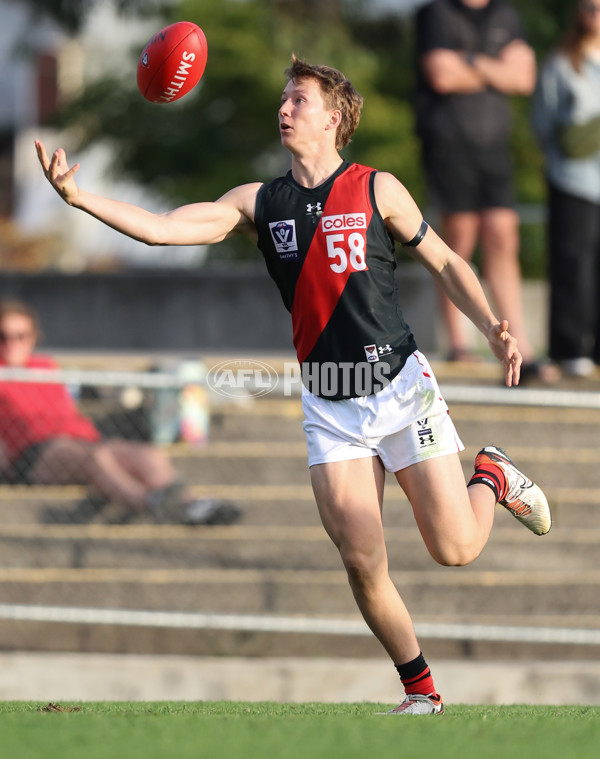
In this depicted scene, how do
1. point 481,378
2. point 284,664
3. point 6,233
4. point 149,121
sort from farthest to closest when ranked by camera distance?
point 6,233 < point 149,121 < point 481,378 < point 284,664

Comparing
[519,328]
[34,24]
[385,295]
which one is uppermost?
[34,24]

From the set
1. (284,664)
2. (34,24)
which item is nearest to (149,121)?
(34,24)

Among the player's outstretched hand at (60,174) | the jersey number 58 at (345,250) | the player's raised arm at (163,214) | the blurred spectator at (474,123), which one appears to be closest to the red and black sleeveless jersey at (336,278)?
the jersey number 58 at (345,250)

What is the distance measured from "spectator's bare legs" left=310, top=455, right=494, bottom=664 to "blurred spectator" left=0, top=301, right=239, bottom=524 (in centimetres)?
322

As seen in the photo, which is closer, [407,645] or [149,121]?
[407,645]

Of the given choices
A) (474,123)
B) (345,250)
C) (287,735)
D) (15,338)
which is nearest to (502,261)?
(474,123)

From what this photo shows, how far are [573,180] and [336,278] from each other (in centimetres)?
437

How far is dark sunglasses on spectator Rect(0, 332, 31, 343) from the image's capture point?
8.05 m

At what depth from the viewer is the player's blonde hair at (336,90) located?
16.0 ft

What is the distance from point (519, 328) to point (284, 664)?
2.80 metres

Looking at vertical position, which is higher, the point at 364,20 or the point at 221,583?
the point at 364,20

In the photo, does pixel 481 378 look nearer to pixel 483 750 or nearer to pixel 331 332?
pixel 331 332

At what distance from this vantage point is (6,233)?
85.7 feet

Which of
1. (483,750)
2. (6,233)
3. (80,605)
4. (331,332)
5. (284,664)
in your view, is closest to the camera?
(483,750)
